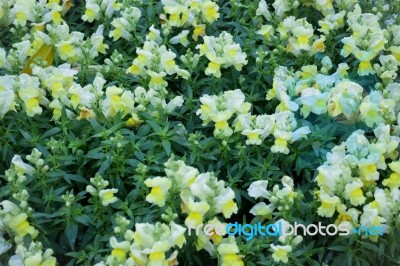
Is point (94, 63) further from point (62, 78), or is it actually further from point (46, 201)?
point (46, 201)

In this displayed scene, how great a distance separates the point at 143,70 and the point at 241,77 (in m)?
0.53

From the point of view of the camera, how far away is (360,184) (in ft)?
10.3

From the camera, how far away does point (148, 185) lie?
312 cm

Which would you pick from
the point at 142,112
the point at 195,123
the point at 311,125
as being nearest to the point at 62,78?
the point at 142,112

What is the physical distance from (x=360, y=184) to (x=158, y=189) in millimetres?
876

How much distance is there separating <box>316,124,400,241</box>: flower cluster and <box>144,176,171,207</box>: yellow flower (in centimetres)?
68

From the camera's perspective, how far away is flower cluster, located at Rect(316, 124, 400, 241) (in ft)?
10.3

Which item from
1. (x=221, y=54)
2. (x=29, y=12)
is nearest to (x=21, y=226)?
(x=221, y=54)

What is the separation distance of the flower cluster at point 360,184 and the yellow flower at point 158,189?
0.68 metres

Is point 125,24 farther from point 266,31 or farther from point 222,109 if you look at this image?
point 222,109

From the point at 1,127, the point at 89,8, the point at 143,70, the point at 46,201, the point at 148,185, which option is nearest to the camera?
the point at 148,185

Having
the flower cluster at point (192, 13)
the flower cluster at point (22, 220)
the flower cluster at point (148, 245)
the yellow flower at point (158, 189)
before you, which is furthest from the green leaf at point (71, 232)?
the flower cluster at point (192, 13)

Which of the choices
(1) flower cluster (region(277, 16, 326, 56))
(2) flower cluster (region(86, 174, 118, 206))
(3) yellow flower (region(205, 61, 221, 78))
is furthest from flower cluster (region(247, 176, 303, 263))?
(1) flower cluster (region(277, 16, 326, 56))

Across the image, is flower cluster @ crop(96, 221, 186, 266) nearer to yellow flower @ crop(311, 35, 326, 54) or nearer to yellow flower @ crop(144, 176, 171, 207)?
yellow flower @ crop(144, 176, 171, 207)
